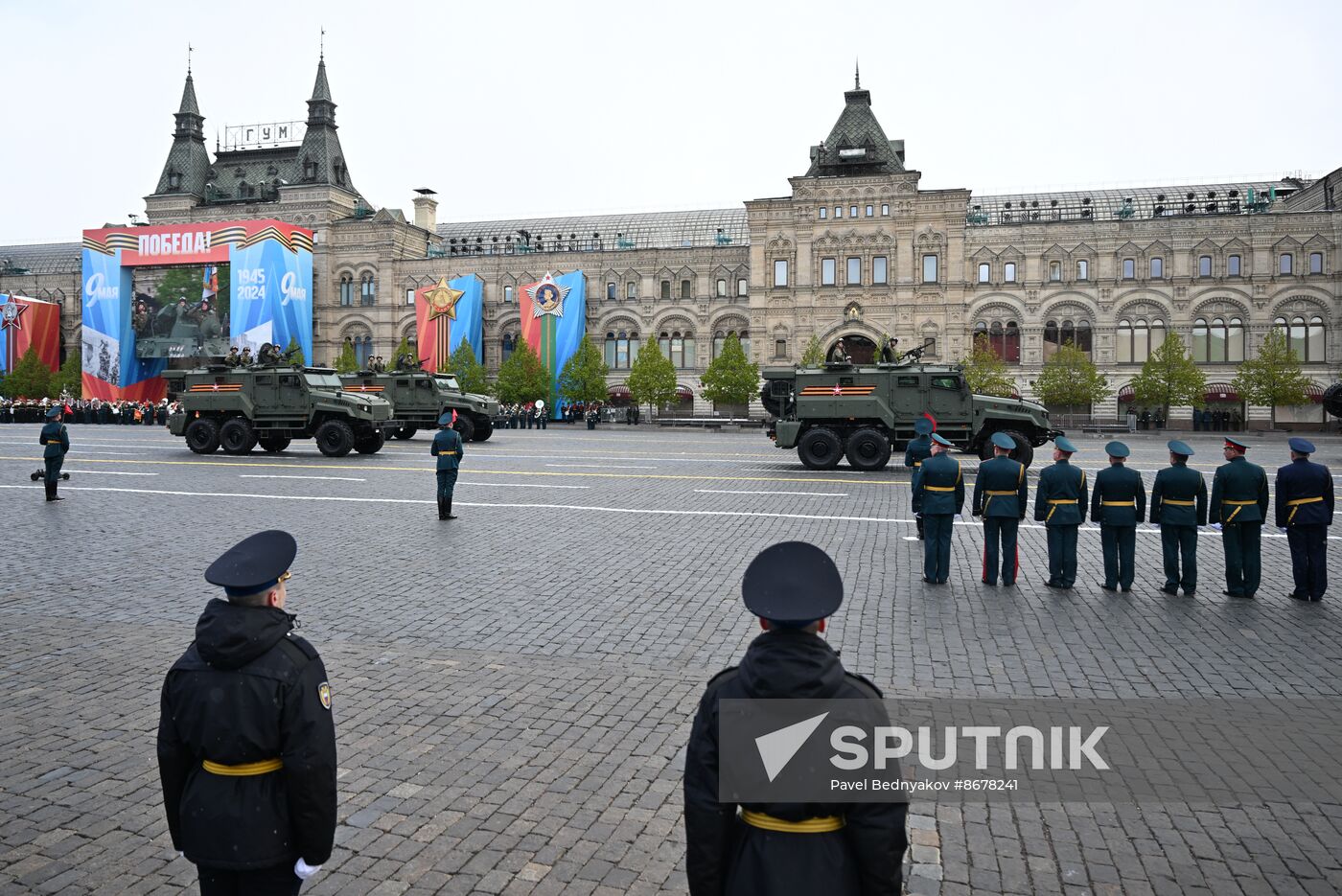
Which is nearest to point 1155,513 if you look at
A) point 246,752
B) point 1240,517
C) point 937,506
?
point 1240,517

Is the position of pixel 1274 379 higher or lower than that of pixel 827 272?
lower

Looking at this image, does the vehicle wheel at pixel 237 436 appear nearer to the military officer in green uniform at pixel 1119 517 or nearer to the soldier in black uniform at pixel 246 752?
the military officer in green uniform at pixel 1119 517

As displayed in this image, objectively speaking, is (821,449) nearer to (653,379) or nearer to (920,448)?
(920,448)

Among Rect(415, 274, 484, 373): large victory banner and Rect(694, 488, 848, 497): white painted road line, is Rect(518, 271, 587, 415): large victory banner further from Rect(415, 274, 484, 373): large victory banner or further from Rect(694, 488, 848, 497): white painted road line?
Rect(694, 488, 848, 497): white painted road line

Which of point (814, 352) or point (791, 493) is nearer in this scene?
point (791, 493)

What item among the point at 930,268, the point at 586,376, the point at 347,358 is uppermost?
the point at 930,268

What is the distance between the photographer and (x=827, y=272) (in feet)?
199

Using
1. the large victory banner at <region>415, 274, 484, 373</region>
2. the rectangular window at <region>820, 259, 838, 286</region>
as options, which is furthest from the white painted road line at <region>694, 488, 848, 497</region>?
the large victory banner at <region>415, 274, 484, 373</region>

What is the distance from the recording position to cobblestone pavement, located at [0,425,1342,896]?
170 inches

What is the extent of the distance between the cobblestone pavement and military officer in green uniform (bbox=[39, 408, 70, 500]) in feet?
1.59

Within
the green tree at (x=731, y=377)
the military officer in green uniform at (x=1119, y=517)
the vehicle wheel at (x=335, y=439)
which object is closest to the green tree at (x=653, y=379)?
the green tree at (x=731, y=377)

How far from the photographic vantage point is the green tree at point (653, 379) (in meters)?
58.5

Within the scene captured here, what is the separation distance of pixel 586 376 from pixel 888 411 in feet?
126

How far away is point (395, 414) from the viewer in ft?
114
